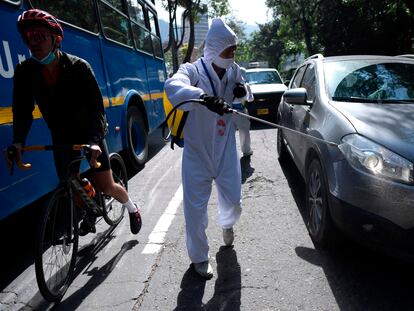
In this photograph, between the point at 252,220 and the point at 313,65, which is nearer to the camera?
the point at 252,220

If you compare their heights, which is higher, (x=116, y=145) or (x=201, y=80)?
(x=201, y=80)

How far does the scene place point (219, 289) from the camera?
2836 mm

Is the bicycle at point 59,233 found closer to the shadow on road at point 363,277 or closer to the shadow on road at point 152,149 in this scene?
the shadow on road at point 363,277

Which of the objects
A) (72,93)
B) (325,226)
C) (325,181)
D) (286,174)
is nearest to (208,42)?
(72,93)

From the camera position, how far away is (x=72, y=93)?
9.62 ft

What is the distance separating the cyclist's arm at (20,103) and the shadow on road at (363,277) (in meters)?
2.40

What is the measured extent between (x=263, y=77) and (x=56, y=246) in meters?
9.82

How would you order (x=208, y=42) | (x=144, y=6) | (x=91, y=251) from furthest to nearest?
(x=144, y=6), (x=91, y=251), (x=208, y=42)

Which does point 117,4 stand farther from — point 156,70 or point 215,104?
point 215,104

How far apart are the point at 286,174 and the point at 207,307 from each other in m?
3.27

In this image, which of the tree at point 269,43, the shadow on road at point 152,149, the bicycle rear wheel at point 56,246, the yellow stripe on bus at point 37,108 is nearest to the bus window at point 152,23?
the yellow stripe on bus at point 37,108

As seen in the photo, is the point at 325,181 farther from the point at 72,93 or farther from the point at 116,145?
the point at 116,145

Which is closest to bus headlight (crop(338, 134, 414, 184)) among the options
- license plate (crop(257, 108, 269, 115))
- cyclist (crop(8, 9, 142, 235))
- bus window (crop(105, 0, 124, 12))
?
cyclist (crop(8, 9, 142, 235))

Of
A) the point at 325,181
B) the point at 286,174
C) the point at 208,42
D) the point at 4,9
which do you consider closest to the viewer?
the point at 208,42
